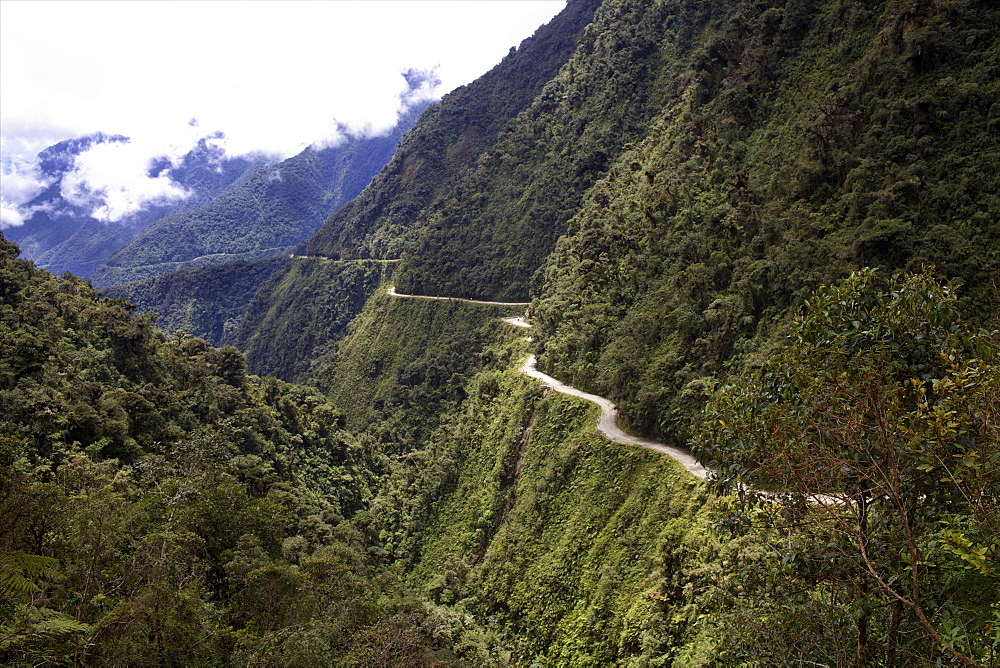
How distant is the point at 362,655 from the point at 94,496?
763cm

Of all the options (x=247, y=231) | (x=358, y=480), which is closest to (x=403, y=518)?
(x=358, y=480)

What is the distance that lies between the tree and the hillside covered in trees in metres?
0.06

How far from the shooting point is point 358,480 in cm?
4697

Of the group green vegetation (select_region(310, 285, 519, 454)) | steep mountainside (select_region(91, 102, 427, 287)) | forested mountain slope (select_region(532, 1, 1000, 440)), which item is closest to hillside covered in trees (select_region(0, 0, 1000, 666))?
forested mountain slope (select_region(532, 1, 1000, 440))

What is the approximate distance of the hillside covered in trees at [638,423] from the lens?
6.64 m

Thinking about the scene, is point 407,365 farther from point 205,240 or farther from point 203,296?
point 205,240

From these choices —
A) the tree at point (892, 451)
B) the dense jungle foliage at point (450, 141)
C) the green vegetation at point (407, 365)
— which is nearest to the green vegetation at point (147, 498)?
the tree at point (892, 451)

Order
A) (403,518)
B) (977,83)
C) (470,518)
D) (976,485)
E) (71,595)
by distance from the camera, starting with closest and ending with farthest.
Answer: (976,485), (71,595), (977,83), (470,518), (403,518)

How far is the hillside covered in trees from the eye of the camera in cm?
664

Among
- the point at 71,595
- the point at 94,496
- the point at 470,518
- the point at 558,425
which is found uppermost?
the point at 94,496

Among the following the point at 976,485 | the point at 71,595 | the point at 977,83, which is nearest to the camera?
the point at 976,485

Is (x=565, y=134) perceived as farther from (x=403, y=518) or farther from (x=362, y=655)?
(x=362, y=655)

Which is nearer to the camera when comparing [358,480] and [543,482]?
[543,482]

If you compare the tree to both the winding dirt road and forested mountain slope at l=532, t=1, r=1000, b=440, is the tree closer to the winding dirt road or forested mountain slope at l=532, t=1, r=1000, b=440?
forested mountain slope at l=532, t=1, r=1000, b=440
